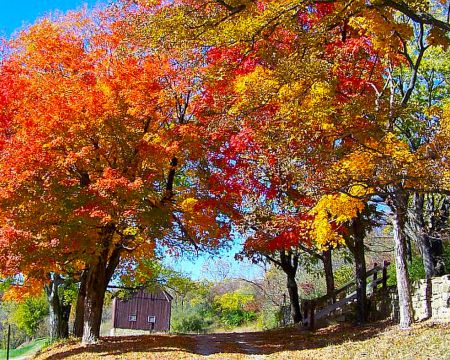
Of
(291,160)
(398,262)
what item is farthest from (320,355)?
(291,160)

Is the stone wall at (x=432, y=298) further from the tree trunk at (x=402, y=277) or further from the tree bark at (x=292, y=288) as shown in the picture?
the tree bark at (x=292, y=288)

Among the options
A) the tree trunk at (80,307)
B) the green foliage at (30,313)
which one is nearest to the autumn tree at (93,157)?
the tree trunk at (80,307)

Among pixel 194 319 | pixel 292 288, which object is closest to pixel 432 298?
pixel 292 288

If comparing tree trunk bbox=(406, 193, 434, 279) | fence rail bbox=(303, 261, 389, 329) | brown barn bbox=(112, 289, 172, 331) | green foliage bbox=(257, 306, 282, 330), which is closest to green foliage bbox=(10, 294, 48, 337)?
brown barn bbox=(112, 289, 172, 331)

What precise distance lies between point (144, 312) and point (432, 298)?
3369cm

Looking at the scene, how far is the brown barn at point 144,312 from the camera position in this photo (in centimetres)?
4356

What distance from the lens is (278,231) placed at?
16.7 metres

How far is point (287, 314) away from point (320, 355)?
15.3 meters

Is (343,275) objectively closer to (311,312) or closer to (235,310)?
(311,312)

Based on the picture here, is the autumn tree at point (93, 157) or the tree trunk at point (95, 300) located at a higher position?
the autumn tree at point (93, 157)

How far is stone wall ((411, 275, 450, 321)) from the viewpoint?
531 inches

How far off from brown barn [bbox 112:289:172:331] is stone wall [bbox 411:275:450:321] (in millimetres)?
31335

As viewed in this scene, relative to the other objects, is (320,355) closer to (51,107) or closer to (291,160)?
(291,160)

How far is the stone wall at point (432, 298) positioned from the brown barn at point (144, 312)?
31.3 metres
